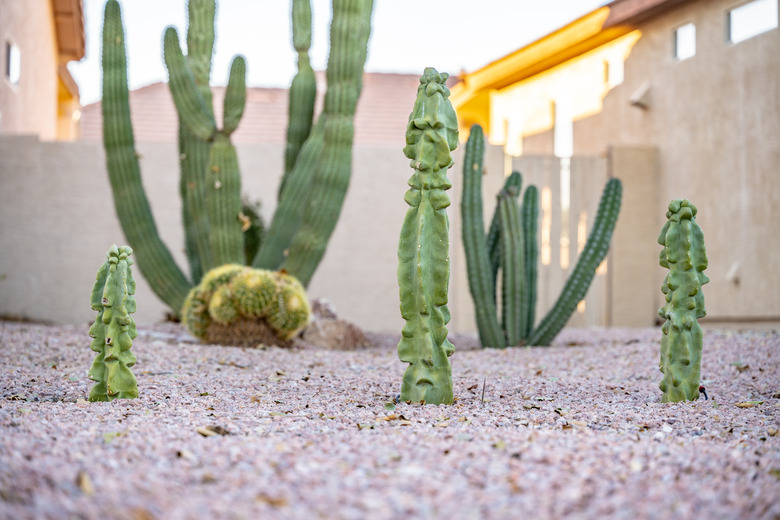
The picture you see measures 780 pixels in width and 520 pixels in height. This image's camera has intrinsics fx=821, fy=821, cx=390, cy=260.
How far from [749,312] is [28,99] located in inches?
334

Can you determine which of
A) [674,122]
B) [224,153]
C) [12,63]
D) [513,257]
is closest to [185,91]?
[224,153]

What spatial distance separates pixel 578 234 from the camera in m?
8.36

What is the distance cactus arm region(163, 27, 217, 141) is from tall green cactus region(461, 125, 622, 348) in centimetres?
187

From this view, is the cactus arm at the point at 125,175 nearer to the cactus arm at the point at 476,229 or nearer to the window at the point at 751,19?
the cactus arm at the point at 476,229

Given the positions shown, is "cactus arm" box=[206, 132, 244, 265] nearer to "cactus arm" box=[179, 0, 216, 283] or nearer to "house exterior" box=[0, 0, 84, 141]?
"cactus arm" box=[179, 0, 216, 283]

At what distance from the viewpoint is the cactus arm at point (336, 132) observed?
5.71 m

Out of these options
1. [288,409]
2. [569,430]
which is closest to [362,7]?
[288,409]

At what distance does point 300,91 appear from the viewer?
Result: 6.16 metres

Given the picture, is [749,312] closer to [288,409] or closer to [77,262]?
[288,409]

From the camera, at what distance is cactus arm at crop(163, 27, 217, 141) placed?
5.70 metres

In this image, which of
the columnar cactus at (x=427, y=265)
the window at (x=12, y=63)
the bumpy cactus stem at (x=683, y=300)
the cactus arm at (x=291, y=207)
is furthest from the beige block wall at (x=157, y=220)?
the columnar cactus at (x=427, y=265)

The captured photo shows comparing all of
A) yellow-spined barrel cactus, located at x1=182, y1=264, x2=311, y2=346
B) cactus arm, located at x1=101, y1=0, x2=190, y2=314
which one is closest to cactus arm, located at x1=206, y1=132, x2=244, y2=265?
yellow-spined barrel cactus, located at x1=182, y1=264, x2=311, y2=346

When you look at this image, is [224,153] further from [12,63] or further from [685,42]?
[685,42]

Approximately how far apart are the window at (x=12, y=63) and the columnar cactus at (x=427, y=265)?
7.12 meters
